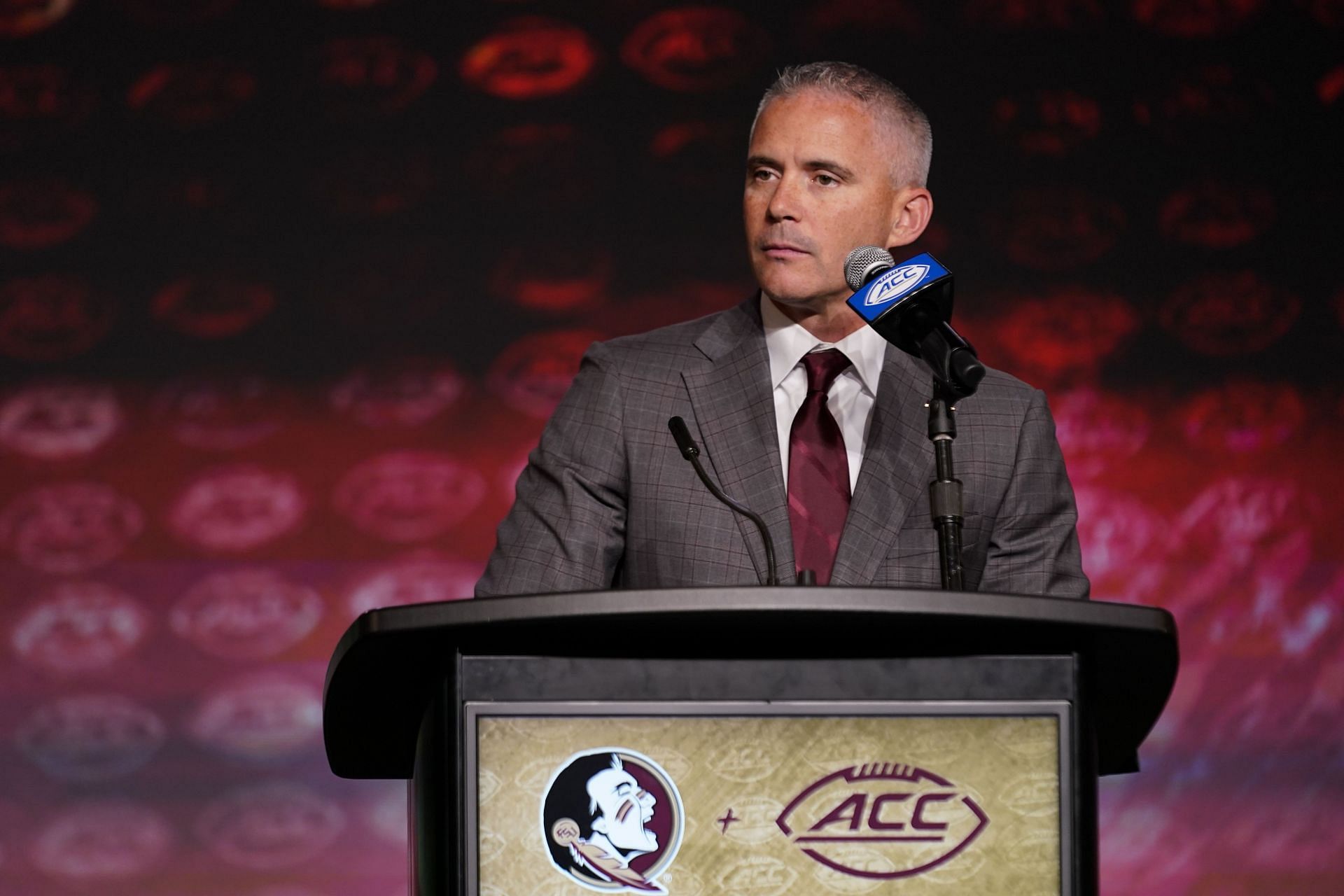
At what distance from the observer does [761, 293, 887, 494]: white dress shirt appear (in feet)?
5.39

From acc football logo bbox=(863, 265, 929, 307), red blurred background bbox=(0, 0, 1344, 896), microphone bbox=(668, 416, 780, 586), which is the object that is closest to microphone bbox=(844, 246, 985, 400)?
acc football logo bbox=(863, 265, 929, 307)

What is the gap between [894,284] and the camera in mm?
1234

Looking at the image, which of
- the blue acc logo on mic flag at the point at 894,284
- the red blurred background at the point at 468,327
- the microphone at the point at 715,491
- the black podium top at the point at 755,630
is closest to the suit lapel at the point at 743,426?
the microphone at the point at 715,491

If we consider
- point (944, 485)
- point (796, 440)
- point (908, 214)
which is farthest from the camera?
point (908, 214)

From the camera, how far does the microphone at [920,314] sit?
1204 mm

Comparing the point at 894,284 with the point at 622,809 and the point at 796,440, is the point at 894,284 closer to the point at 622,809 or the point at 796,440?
the point at 796,440

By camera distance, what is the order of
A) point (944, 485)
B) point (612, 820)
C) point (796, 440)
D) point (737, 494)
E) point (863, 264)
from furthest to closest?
point (796, 440), point (737, 494), point (863, 264), point (944, 485), point (612, 820)

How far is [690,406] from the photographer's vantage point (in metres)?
1.63

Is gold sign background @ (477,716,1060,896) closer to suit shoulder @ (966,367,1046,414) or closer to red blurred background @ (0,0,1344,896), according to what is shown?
suit shoulder @ (966,367,1046,414)

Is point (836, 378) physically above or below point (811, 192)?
below

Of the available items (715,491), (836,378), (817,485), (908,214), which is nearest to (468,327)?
(908,214)

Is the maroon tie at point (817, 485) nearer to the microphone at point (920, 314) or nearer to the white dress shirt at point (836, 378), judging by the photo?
the white dress shirt at point (836, 378)

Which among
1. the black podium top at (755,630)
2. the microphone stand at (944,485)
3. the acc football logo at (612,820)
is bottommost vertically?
the acc football logo at (612,820)

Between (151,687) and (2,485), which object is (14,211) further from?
(151,687)
